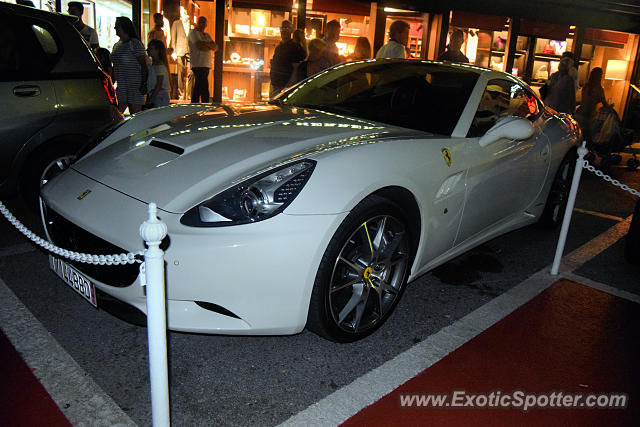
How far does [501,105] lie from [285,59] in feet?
14.5

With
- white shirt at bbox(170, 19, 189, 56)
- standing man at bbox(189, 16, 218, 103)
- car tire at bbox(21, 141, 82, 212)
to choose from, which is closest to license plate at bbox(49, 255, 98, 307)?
car tire at bbox(21, 141, 82, 212)

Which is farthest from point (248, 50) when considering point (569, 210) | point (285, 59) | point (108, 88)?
point (569, 210)

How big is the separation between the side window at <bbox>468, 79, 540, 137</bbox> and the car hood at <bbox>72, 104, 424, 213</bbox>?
0.61 meters

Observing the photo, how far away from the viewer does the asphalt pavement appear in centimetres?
233

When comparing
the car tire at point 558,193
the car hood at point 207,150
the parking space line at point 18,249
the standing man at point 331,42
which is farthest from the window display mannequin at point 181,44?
the car tire at point 558,193

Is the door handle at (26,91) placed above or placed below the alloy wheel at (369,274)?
above

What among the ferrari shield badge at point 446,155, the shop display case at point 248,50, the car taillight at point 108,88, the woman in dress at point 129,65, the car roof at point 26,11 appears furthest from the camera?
the shop display case at point 248,50

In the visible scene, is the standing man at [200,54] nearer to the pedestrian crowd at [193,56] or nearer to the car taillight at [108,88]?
the pedestrian crowd at [193,56]

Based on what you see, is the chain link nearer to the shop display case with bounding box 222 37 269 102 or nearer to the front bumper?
the front bumper

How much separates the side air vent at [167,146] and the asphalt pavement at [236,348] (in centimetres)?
96

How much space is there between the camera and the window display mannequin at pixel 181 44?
10516 millimetres

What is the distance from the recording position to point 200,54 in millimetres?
9664

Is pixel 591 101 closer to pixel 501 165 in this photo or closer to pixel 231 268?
pixel 501 165

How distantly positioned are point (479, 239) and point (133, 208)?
2.29 meters
